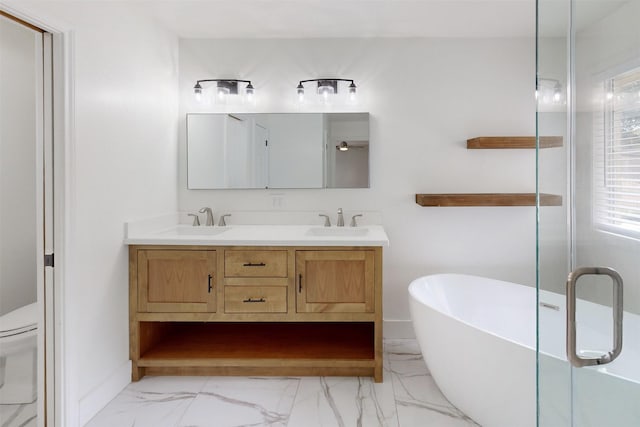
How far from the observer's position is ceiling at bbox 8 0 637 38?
262 centimetres

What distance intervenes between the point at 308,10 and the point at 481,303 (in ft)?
7.37

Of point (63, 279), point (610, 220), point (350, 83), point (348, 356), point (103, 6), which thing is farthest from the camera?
point (350, 83)

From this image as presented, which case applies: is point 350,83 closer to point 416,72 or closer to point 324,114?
point 324,114

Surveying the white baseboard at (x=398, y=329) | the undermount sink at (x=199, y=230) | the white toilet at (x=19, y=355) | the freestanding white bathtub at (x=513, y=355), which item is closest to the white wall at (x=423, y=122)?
the white baseboard at (x=398, y=329)

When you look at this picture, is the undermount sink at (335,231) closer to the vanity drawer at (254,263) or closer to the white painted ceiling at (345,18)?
the vanity drawer at (254,263)

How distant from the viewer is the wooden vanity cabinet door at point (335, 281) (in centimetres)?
252

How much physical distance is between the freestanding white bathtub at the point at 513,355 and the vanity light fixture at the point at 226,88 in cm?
186

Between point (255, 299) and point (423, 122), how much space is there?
1787 mm

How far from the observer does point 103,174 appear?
222cm

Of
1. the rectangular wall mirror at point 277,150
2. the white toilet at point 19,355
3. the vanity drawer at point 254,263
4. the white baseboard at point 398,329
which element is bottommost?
the white baseboard at point 398,329

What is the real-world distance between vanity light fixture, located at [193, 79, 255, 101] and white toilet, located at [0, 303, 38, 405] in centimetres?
190

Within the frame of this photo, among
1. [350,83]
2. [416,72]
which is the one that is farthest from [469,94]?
[350,83]

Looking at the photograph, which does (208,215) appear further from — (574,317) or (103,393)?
(574,317)

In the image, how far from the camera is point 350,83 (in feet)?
10.4
